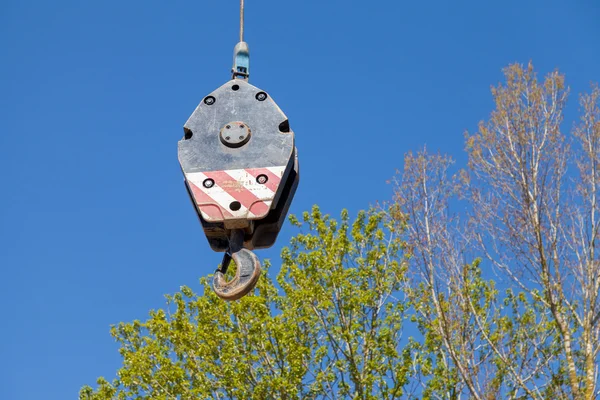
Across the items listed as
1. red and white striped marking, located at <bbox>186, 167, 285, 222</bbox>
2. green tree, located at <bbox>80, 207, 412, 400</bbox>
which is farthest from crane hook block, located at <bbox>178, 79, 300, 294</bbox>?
green tree, located at <bbox>80, 207, 412, 400</bbox>

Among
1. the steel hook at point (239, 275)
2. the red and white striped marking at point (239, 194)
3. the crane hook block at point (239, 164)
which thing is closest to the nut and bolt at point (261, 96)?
the crane hook block at point (239, 164)

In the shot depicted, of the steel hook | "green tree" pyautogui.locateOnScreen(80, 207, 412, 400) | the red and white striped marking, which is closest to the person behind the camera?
the steel hook

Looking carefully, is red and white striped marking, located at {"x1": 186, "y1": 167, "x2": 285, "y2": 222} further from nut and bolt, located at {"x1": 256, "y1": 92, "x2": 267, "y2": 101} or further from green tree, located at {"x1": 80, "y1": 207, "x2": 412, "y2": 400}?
green tree, located at {"x1": 80, "y1": 207, "x2": 412, "y2": 400}

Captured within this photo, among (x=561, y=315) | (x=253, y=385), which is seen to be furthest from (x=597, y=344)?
(x=253, y=385)

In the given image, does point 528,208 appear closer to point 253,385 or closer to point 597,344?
point 597,344

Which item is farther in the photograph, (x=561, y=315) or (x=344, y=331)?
(x=344, y=331)

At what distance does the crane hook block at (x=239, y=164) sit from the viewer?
4.82 metres

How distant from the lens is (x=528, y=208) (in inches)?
581

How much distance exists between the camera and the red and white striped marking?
480 centimetres

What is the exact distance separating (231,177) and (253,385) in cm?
1175

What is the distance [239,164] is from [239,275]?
570 millimetres

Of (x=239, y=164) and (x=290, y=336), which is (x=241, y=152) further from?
(x=290, y=336)

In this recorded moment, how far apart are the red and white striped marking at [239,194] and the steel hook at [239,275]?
0.41 feet

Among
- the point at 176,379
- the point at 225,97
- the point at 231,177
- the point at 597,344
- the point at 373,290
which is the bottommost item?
the point at 231,177
